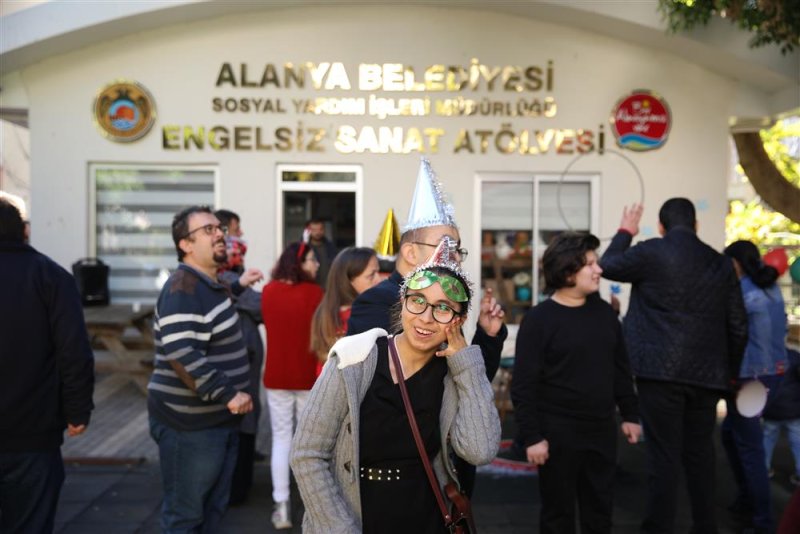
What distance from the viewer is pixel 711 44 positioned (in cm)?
850

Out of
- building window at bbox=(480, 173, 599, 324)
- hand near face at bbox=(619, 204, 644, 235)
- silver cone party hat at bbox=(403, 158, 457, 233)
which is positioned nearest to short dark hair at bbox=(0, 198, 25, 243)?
silver cone party hat at bbox=(403, 158, 457, 233)

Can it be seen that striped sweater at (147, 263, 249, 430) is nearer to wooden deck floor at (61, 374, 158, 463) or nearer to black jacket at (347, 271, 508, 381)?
black jacket at (347, 271, 508, 381)

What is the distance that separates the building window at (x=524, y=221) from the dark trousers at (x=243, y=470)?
15.8 ft

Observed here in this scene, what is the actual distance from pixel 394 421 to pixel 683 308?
2584 mm

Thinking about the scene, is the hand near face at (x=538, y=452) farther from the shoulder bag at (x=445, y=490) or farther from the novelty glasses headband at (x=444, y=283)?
the novelty glasses headband at (x=444, y=283)

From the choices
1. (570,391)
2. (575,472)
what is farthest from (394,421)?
(575,472)

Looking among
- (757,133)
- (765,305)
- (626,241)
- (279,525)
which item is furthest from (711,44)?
(279,525)

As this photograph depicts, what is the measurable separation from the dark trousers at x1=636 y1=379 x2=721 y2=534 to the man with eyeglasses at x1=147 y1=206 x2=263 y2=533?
2.39 metres

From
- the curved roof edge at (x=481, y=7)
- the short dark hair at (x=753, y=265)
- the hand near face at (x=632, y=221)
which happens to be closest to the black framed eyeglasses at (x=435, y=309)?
the hand near face at (x=632, y=221)

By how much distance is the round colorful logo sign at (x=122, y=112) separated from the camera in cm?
920

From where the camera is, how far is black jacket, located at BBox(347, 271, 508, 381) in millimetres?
2951

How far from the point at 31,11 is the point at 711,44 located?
8.07 meters

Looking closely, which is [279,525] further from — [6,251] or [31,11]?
[31,11]

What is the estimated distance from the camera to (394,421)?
2398 millimetres
